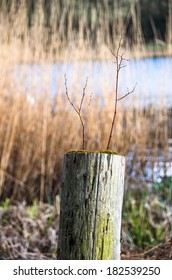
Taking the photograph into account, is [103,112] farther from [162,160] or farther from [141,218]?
[141,218]

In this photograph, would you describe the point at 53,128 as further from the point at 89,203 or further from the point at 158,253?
the point at 89,203

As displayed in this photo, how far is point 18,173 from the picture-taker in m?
3.72

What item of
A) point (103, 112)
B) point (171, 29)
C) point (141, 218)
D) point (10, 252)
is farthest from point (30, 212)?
point (171, 29)

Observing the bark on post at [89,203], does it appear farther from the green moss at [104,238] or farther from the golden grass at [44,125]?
the golden grass at [44,125]

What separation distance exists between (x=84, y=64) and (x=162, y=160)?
902 millimetres

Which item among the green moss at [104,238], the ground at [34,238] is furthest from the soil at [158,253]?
the green moss at [104,238]

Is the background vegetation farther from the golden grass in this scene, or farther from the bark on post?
the bark on post

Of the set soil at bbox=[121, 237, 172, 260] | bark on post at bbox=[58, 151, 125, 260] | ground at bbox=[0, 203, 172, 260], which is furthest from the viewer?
ground at bbox=[0, 203, 172, 260]

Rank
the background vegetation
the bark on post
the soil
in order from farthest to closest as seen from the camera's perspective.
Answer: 1. the background vegetation
2. the soil
3. the bark on post

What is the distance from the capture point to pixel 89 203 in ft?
4.52

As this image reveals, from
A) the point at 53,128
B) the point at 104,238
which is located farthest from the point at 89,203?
the point at 53,128

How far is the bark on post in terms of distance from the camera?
137 cm

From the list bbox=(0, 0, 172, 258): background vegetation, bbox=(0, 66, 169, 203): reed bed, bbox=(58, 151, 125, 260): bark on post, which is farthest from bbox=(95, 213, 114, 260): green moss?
bbox=(0, 66, 169, 203): reed bed

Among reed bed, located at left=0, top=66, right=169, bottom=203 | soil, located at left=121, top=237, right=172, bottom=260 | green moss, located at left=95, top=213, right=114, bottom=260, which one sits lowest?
soil, located at left=121, top=237, right=172, bottom=260
